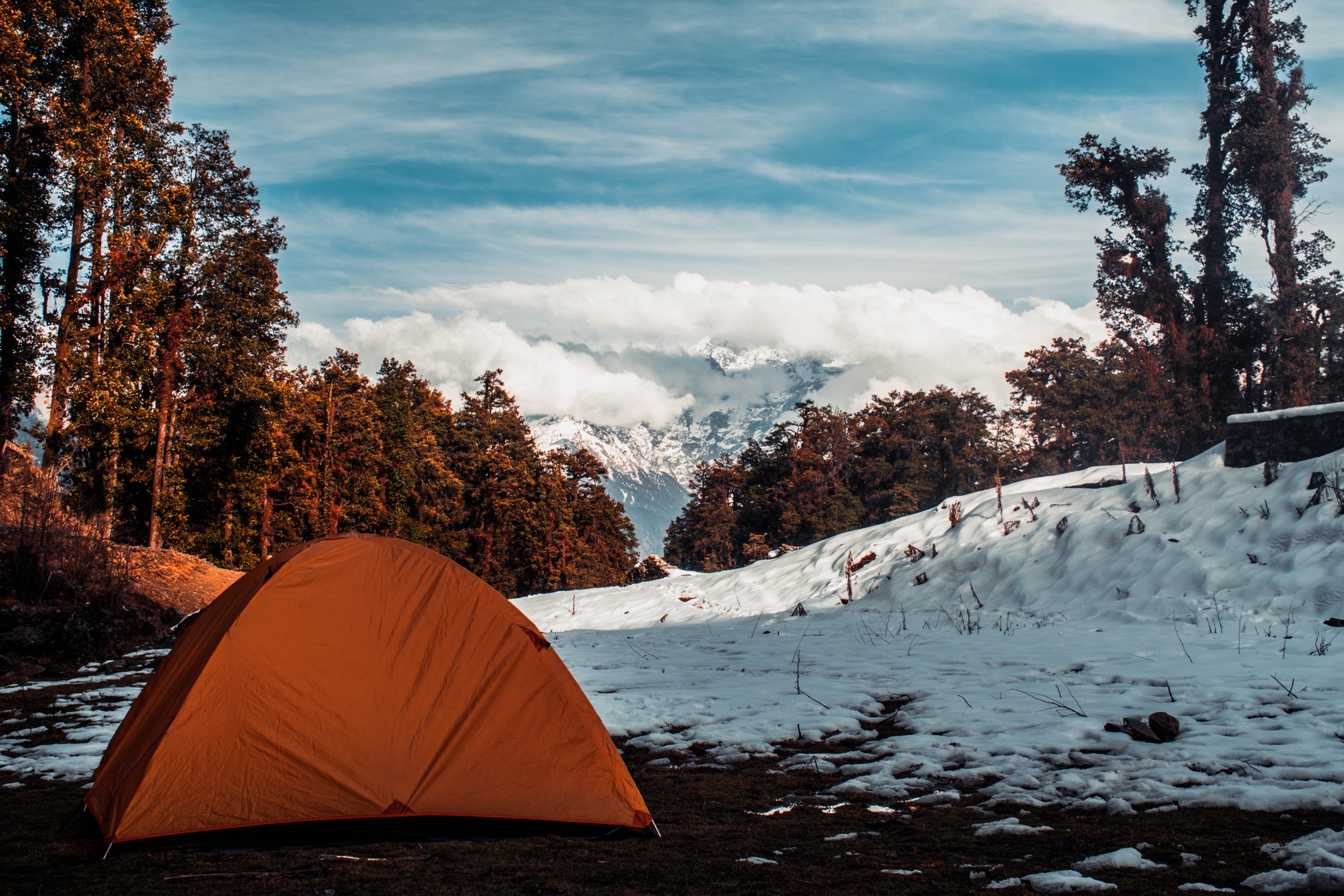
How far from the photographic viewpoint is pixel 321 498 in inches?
1494

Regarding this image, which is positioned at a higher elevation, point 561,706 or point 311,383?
point 311,383

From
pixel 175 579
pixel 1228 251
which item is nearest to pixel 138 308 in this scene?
pixel 175 579

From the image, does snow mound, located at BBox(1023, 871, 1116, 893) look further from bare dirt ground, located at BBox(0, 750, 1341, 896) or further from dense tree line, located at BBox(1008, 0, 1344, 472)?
dense tree line, located at BBox(1008, 0, 1344, 472)

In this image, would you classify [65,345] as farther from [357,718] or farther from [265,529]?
[357,718]

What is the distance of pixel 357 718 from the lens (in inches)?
173

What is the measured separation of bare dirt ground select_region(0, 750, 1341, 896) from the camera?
130 inches

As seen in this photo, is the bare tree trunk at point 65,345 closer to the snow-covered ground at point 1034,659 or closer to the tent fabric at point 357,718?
the snow-covered ground at point 1034,659

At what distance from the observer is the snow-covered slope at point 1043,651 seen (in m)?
4.99

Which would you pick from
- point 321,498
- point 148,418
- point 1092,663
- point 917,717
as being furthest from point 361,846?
point 321,498

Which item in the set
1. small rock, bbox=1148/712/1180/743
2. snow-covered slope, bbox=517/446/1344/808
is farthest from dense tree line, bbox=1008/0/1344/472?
small rock, bbox=1148/712/1180/743

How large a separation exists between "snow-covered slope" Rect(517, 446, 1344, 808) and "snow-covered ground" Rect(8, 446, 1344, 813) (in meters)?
0.03

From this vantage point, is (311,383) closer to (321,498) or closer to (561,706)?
(321,498)

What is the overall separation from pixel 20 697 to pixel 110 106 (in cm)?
2023

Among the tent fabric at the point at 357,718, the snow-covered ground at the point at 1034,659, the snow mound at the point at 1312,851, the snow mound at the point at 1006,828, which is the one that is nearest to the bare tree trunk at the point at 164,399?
the snow-covered ground at the point at 1034,659
